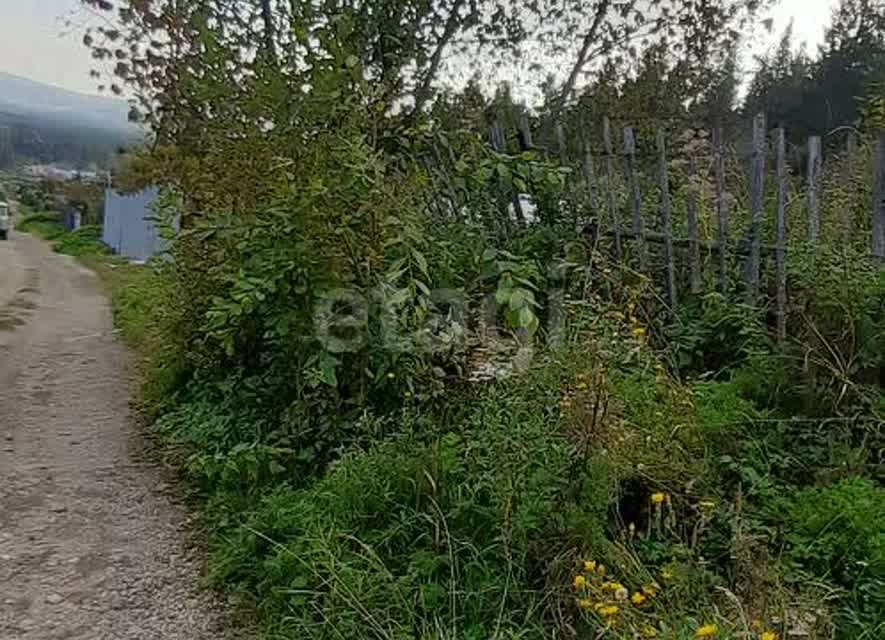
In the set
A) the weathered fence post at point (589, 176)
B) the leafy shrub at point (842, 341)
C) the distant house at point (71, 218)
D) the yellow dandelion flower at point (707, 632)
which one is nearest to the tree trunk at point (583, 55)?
the weathered fence post at point (589, 176)

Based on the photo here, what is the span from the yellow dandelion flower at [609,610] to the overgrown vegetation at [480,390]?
A: 0.9 inches

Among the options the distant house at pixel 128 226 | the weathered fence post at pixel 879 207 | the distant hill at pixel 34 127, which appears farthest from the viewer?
the distant hill at pixel 34 127

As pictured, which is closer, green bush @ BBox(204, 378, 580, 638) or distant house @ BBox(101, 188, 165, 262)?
green bush @ BBox(204, 378, 580, 638)

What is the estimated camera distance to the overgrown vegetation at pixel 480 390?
94.8 inches

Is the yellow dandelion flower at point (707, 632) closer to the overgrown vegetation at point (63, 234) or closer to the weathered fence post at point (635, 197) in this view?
the weathered fence post at point (635, 197)

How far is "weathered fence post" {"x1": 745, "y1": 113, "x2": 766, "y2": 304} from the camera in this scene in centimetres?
395

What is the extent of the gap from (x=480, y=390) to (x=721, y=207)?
1.70 meters

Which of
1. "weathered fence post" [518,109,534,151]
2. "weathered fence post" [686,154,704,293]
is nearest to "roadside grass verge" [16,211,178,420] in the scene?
"weathered fence post" [518,109,534,151]

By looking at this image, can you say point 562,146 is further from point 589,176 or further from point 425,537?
point 425,537

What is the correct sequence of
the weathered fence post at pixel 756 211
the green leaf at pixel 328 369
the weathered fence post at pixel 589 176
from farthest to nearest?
the weathered fence post at pixel 589 176, the weathered fence post at pixel 756 211, the green leaf at pixel 328 369

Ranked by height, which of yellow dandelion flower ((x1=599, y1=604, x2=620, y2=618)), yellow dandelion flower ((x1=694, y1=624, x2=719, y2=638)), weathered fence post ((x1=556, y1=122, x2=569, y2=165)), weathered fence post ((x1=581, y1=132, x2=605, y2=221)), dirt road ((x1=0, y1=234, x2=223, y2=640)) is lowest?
dirt road ((x1=0, y1=234, x2=223, y2=640))

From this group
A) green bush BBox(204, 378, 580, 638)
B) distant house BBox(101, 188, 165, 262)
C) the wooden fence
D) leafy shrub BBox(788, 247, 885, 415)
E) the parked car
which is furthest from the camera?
the parked car

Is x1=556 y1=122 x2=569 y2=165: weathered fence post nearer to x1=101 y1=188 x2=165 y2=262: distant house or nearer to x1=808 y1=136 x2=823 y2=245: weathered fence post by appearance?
x1=808 y1=136 x2=823 y2=245: weathered fence post

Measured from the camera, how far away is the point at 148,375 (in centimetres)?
561
